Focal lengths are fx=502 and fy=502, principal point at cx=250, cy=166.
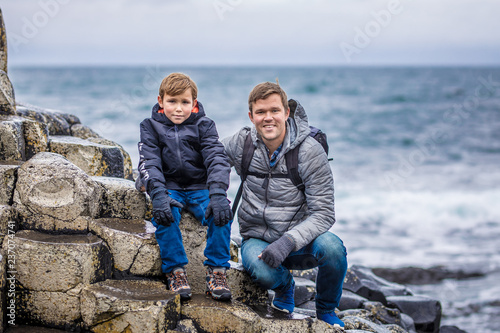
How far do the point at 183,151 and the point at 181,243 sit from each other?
0.68 metres

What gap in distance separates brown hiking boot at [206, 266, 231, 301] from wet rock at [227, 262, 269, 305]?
0.87ft

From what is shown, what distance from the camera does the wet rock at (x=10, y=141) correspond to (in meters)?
3.72

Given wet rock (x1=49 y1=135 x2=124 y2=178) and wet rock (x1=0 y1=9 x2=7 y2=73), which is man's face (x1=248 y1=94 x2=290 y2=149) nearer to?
wet rock (x1=49 y1=135 x2=124 y2=178)

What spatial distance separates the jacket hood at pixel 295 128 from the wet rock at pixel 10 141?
1772mm

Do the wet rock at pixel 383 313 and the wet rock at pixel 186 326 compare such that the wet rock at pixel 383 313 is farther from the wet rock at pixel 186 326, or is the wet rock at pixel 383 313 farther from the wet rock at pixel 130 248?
the wet rock at pixel 130 248

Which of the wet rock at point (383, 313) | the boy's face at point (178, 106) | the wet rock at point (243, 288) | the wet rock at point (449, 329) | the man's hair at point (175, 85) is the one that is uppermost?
the man's hair at point (175, 85)

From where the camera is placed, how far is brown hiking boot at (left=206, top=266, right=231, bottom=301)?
11.3 ft

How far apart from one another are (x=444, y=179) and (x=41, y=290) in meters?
14.5

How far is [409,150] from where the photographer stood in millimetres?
21766

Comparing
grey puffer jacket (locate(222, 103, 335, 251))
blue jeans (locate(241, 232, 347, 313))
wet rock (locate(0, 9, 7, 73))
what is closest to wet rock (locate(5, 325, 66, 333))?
blue jeans (locate(241, 232, 347, 313))

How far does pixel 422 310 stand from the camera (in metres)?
5.73

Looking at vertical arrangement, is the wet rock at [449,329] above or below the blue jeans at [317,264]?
below

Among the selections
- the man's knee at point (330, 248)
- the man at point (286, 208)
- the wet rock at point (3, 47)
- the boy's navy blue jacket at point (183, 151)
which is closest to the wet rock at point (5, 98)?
the wet rock at point (3, 47)

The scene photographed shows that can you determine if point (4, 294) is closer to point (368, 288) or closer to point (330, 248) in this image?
point (330, 248)
